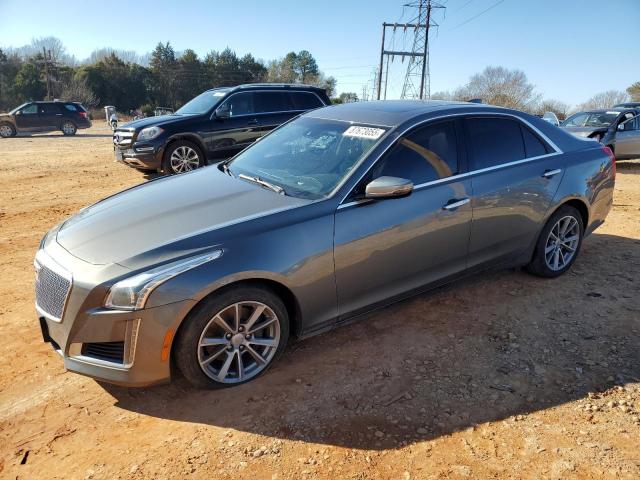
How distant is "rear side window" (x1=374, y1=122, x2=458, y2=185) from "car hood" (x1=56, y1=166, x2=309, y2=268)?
2.58ft

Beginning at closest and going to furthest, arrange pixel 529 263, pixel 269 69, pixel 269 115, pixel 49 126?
pixel 529 263 → pixel 269 115 → pixel 49 126 → pixel 269 69

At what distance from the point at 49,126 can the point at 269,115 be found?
1942 cm

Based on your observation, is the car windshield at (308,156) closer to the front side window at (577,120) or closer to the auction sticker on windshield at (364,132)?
the auction sticker on windshield at (364,132)

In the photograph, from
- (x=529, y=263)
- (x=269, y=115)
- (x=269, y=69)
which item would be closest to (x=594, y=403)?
(x=529, y=263)

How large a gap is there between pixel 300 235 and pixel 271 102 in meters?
7.25

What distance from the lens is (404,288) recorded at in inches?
139

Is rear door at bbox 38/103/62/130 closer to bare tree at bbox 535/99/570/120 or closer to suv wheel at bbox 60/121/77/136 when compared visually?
suv wheel at bbox 60/121/77/136

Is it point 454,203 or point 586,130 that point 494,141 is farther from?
point 586,130

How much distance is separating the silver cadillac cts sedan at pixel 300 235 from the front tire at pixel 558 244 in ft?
0.07

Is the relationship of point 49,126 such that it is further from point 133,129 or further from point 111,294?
point 111,294

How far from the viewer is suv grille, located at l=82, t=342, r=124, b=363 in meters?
2.62

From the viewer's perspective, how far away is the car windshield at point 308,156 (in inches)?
132

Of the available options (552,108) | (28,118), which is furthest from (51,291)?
(552,108)

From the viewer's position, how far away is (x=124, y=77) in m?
54.0
